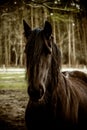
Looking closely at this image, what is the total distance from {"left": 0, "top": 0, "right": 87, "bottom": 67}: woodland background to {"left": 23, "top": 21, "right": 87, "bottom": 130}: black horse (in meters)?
0.44

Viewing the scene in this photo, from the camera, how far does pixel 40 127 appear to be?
9.68 ft

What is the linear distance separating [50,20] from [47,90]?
7434mm

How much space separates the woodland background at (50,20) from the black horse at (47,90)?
436 mm

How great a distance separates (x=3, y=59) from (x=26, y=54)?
24.4 meters

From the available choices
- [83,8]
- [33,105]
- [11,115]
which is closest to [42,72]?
[33,105]

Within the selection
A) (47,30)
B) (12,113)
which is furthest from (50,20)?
(47,30)

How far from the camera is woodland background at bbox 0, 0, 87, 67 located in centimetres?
855

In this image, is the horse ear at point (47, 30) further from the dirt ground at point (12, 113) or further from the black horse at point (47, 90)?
the dirt ground at point (12, 113)

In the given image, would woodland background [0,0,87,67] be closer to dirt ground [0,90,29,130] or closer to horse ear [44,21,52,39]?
horse ear [44,21,52,39]

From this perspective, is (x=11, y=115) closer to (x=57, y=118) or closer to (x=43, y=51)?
(x=57, y=118)

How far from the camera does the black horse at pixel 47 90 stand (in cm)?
253

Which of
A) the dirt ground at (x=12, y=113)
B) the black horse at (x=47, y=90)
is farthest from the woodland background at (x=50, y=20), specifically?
the dirt ground at (x=12, y=113)

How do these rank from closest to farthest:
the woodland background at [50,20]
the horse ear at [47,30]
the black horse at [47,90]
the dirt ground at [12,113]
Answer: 1. the black horse at [47,90]
2. the horse ear at [47,30]
3. the dirt ground at [12,113]
4. the woodland background at [50,20]

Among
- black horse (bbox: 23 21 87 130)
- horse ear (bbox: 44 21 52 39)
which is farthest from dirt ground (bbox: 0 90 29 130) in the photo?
horse ear (bbox: 44 21 52 39)
